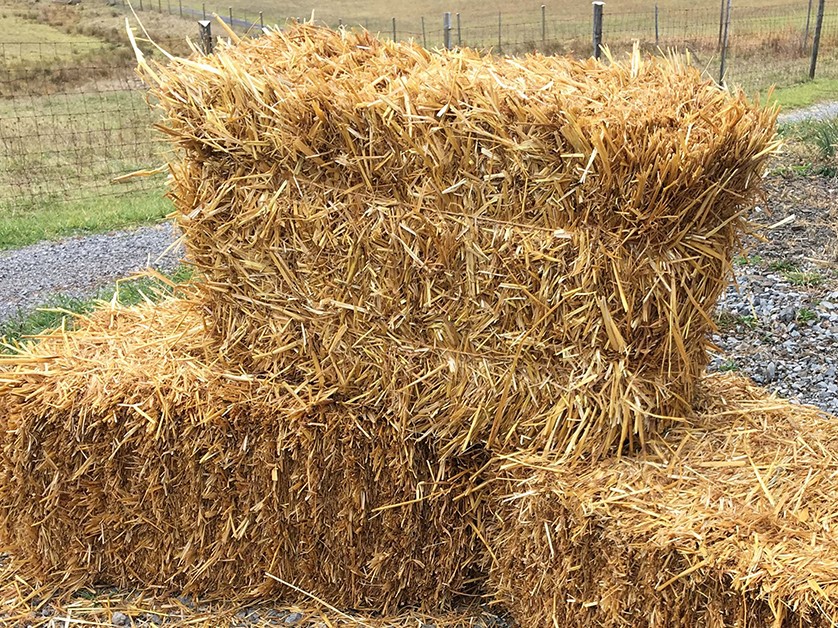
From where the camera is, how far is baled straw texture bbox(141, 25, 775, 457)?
2.81 meters

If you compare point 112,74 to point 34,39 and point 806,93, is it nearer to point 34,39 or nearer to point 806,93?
point 34,39

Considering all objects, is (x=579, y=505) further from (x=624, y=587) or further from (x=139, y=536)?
(x=139, y=536)

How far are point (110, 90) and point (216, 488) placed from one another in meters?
13.2

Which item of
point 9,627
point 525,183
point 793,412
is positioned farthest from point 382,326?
point 9,627

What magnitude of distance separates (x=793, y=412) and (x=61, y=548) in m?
3.10

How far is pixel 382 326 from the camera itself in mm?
3260

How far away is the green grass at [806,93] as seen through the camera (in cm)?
1371

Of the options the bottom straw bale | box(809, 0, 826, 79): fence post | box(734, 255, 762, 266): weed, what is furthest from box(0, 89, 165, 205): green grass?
box(809, 0, 826, 79): fence post

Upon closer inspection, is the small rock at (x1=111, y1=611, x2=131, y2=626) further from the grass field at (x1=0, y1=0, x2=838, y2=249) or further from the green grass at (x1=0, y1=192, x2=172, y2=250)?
the green grass at (x1=0, y1=192, x2=172, y2=250)

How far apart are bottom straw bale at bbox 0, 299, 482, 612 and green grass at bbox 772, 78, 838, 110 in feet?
39.4

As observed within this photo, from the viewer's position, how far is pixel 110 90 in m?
14.9

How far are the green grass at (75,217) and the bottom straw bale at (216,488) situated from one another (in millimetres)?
5242

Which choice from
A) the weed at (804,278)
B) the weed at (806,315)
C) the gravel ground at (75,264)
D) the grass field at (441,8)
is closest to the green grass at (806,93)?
the weed at (804,278)

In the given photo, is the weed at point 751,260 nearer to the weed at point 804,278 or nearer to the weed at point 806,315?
the weed at point 804,278
